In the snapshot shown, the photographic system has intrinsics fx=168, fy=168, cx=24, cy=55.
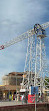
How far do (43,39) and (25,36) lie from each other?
10.7 m

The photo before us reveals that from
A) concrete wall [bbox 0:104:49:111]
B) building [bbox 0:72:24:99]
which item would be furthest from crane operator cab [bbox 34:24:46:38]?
concrete wall [bbox 0:104:49:111]

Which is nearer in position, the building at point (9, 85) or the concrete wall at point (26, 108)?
the concrete wall at point (26, 108)

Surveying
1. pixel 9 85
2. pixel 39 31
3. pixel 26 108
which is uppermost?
pixel 39 31

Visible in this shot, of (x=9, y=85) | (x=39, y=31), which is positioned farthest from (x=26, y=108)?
(x=9, y=85)

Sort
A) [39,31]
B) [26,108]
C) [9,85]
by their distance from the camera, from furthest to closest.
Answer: [9,85] → [39,31] → [26,108]

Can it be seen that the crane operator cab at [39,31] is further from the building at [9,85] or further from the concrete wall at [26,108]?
the concrete wall at [26,108]

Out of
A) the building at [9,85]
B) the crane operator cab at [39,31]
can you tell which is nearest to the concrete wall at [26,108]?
the crane operator cab at [39,31]

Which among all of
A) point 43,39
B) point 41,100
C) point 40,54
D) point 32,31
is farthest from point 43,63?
point 41,100

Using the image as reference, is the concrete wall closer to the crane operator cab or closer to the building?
the crane operator cab

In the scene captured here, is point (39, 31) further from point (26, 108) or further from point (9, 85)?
point (26, 108)

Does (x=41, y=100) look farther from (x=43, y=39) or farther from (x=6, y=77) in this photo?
(x=6, y=77)

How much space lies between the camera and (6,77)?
75.2m

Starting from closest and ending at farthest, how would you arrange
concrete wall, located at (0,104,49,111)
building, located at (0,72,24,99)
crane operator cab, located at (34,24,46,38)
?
concrete wall, located at (0,104,49,111) → crane operator cab, located at (34,24,46,38) → building, located at (0,72,24,99)

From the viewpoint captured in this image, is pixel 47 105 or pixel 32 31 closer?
pixel 47 105
